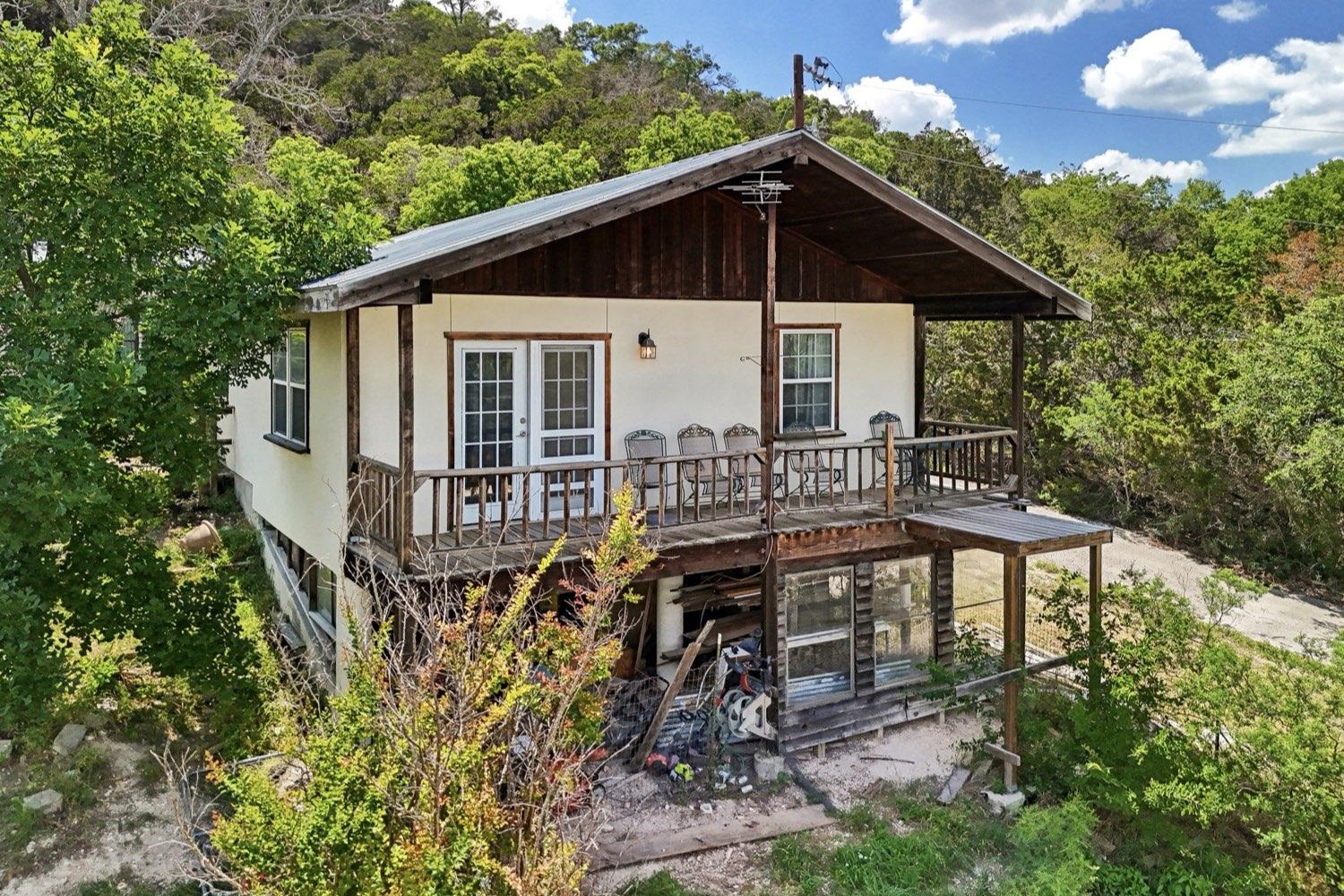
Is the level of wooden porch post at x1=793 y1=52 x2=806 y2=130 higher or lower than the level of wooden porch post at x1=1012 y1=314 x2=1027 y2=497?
higher

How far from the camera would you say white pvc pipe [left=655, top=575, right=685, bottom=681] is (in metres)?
10.7

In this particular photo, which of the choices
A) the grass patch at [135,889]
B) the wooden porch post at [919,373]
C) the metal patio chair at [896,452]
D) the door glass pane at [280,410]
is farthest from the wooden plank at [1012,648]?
the door glass pane at [280,410]

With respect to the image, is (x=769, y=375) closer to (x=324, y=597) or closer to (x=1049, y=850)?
(x=1049, y=850)

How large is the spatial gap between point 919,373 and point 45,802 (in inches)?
420

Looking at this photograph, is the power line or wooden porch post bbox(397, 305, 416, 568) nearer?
wooden porch post bbox(397, 305, 416, 568)

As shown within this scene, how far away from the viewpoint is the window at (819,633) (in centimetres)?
1061

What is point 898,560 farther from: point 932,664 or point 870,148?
point 870,148

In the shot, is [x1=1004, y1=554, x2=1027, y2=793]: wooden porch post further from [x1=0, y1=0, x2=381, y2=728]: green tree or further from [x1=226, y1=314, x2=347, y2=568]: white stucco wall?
[x1=0, y1=0, x2=381, y2=728]: green tree

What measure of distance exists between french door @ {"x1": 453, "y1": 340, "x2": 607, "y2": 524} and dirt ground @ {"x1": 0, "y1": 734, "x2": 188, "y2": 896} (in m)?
3.71

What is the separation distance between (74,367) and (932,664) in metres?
8.25

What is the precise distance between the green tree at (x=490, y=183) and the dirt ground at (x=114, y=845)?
1779cm

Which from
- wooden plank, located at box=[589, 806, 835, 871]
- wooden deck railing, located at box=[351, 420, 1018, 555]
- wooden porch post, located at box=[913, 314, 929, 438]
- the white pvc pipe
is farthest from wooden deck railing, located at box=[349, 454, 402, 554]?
wooden porch post, located at box=[913, 314, 929, 438]

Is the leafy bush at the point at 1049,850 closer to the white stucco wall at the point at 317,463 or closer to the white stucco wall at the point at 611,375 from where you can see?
the white stucco wall at the point at 611,375

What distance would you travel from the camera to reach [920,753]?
10.3 m
